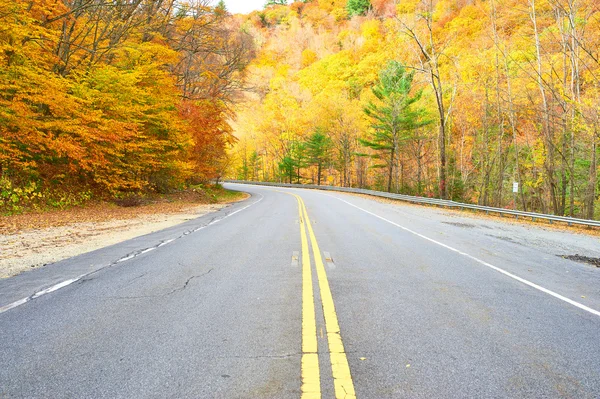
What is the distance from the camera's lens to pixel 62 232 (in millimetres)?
9203

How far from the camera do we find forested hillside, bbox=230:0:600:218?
18.0 metres

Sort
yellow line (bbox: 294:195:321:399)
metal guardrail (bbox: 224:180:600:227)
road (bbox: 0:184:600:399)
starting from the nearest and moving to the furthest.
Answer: yellow line (bbox: 294:195:321:399)
road (bbox: 0:184:600:399)
metal guardrail (bbox: 224:180:600:227)

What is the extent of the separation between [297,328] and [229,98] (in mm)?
23277

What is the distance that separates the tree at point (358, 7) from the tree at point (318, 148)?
4543cm

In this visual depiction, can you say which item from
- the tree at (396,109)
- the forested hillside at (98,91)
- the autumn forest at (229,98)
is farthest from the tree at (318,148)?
the forested hillside at (98,91)

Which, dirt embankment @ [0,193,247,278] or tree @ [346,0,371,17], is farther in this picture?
tree @ [346,0,371,17]

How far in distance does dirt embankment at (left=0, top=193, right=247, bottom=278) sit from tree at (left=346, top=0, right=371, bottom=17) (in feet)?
258

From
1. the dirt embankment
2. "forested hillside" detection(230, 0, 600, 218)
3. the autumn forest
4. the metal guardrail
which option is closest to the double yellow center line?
the dirt embankment

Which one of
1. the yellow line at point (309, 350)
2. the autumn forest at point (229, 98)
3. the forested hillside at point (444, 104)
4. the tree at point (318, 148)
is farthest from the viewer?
the tree at point (318, 148)

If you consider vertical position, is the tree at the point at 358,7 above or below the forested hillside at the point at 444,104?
above

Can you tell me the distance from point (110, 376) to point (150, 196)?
1922cm

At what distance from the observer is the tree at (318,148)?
46.5 m

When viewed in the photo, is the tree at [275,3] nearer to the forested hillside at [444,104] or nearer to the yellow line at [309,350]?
the forested hillside at [444,104]

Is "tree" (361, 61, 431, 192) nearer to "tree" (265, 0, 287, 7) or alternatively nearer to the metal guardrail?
the metal guardrail
